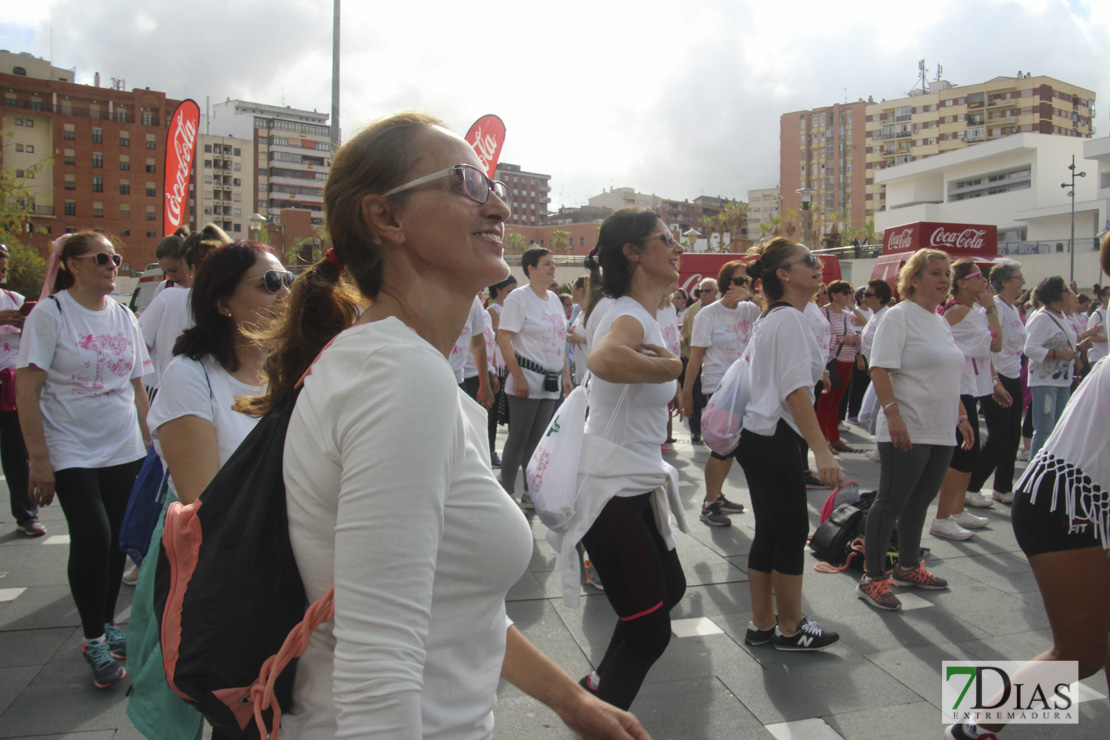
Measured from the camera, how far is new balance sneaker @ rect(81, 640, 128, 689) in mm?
3400

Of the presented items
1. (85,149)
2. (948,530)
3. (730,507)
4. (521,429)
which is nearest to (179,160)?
(521,429)

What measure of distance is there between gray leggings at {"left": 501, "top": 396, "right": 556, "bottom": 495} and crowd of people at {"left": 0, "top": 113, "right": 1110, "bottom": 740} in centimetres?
2

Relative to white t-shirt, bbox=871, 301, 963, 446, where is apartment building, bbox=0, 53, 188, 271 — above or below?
above

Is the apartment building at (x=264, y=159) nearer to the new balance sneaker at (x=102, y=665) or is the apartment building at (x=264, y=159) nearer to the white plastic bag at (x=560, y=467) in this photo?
the new balance sneaker at (x=102, y=665)

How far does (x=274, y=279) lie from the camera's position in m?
2.22

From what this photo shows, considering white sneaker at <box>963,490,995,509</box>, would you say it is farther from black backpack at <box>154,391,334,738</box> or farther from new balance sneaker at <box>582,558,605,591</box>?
black backpack at <box>154,391,334,738</box>

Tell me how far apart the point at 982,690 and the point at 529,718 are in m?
2.08

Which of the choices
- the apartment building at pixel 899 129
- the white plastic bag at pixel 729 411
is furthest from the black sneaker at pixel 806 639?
the apartment building at pixel 899 129

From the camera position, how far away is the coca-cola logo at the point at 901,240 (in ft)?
74.4

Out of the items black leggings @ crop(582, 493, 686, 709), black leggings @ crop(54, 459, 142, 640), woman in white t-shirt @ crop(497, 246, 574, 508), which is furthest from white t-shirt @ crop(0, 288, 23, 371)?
black leggings @ crop(582, 493, 686, 709)

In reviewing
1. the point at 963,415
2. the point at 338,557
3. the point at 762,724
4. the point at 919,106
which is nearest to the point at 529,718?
the point at 762,724

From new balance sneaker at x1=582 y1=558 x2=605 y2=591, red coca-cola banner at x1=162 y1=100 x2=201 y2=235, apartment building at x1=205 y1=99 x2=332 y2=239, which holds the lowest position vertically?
new balance sneaker at x1=582 y1=558 x2=605 y2=591

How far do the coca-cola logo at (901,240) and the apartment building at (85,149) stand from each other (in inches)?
3048

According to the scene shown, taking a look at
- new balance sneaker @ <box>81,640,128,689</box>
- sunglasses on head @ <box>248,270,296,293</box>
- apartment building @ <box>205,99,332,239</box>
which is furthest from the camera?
apartment building @ <box>205,99,332,239</box>
